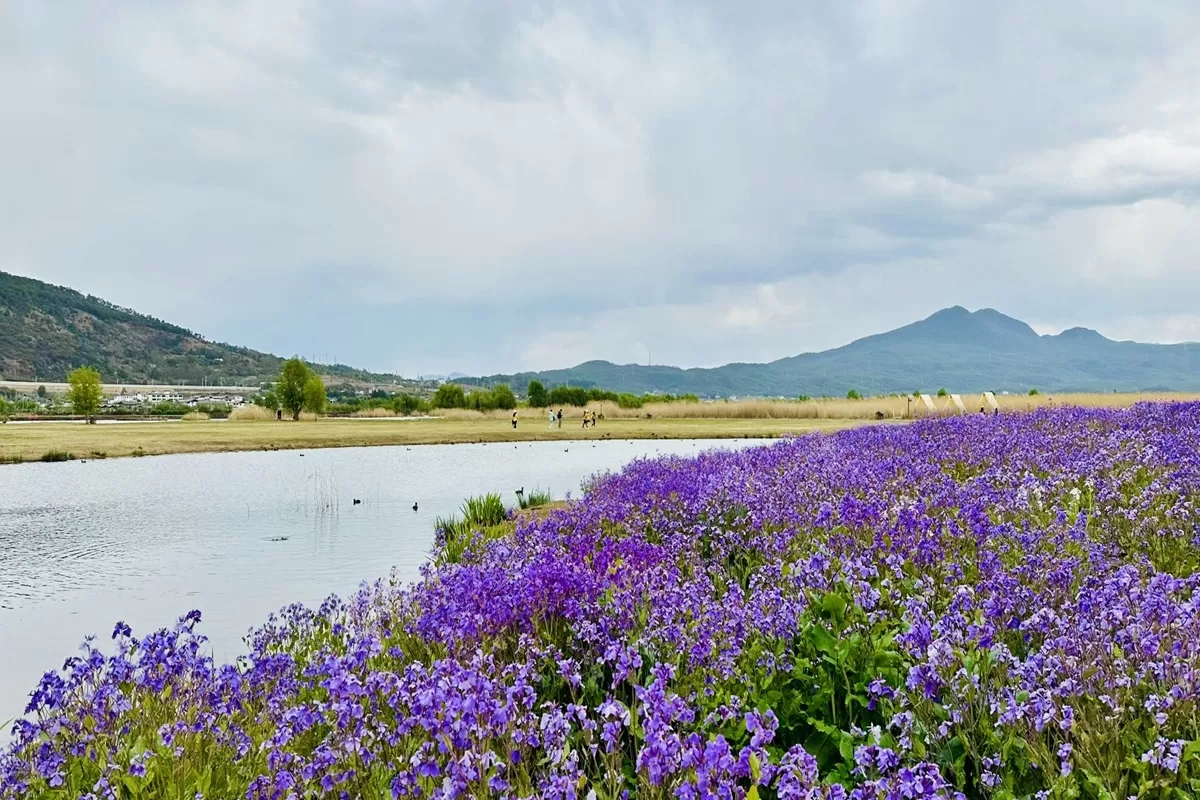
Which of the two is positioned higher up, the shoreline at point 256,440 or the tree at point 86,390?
the tree at point 86,390

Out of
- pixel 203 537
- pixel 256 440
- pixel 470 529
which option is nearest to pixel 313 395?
pixel 256 440

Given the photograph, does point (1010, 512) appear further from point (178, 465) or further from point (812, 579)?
point (178, 465)

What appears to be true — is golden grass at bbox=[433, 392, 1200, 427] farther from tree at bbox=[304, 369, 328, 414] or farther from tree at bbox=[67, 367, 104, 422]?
tree at bbox=[67, 367, 104, 422]

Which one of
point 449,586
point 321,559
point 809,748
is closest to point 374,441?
point 321,559

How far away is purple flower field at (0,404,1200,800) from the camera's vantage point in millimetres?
3000

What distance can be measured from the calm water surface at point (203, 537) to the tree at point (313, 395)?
58.4 metres

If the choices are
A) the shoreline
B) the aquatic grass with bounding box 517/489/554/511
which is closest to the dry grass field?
the shoreline

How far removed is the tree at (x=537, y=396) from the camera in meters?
90.5

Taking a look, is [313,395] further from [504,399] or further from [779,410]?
[779,410]

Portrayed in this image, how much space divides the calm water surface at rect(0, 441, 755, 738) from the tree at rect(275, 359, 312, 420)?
56.8 m

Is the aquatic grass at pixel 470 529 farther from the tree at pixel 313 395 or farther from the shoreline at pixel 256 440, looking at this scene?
the tree at pixel 313 395

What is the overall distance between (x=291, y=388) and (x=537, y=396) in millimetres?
25443

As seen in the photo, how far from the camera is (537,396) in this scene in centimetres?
9050

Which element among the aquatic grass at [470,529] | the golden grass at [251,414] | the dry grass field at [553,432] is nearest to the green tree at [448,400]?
the golden grass at [251,414]
